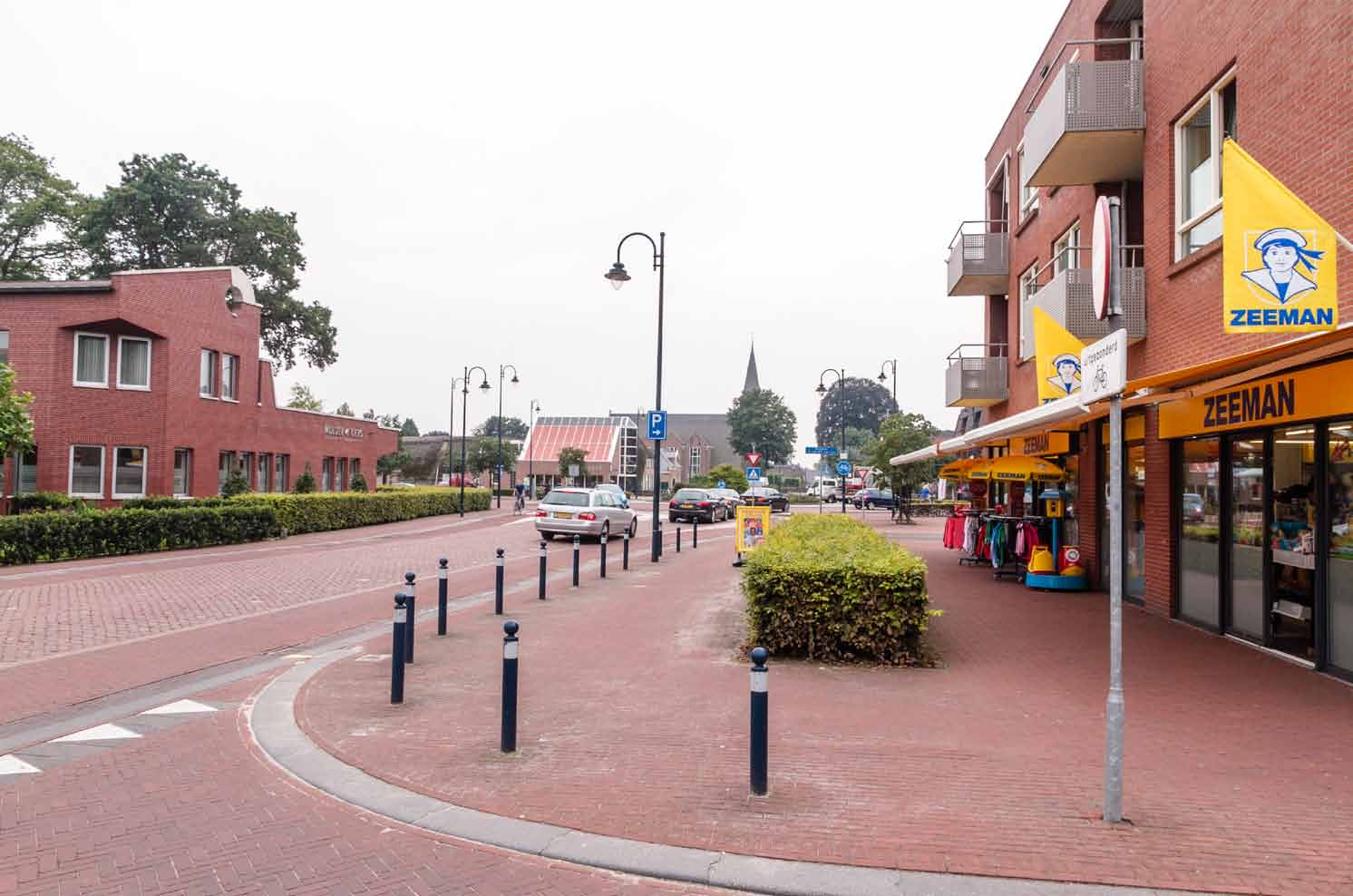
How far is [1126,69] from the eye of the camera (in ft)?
37.6

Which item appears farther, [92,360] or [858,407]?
[858,407]

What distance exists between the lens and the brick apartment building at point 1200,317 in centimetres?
746

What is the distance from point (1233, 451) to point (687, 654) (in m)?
6.27

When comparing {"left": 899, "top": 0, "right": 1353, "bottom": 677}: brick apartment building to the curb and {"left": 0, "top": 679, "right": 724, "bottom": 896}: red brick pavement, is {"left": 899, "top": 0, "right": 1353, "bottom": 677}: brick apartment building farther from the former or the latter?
{"left": 0, "top": 679, "right": 724, "bottom": 896}: red brick pavement

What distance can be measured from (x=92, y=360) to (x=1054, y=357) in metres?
26.1

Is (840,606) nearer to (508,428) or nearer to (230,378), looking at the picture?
(230,378)

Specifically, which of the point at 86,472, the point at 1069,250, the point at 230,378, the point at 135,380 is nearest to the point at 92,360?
the point at 135,380

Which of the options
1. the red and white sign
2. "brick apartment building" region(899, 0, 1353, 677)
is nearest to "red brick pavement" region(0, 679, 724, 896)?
the red and white sign

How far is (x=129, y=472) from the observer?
25.2 m

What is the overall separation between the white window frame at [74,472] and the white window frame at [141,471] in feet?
0.83

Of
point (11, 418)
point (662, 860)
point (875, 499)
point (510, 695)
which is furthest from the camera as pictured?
point (875, 499)

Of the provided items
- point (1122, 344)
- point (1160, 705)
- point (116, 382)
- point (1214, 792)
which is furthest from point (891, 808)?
point (116, 382)

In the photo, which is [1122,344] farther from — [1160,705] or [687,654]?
[687,654]

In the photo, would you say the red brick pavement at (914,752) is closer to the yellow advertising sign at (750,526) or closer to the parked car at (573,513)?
the yellow advertising sign at (750,526)
